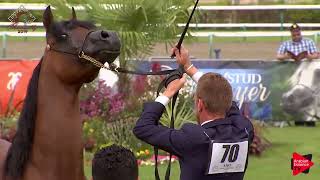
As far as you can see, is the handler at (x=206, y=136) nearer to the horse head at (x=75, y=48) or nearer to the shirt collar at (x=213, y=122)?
the shirt collar at (x=213, y=122)

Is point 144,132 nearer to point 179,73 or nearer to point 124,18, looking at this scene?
point 179,73

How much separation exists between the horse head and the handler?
1.79 ft

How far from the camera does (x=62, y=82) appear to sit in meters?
4.48

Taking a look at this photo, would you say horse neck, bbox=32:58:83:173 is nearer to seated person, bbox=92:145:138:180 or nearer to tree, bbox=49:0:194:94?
seated person, bbox=92:145:138:180

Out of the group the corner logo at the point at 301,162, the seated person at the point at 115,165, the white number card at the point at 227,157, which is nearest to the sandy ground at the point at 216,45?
the corner logo at the point at 301,162

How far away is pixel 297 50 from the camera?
14008mm

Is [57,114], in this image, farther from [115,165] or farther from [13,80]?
[13,80]

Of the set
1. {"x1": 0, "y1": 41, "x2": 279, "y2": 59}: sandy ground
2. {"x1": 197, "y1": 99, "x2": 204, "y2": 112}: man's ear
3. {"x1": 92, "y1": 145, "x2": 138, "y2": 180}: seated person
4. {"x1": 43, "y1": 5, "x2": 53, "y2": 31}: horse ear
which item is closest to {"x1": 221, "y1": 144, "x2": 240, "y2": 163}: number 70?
{"x1": 197, "y1": 99, "x2": 204, "y2": 112}: man's ear

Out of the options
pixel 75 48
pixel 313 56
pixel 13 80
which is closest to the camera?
pixel 75 48

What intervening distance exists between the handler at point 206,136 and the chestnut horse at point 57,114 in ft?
1.81

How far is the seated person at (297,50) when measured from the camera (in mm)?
13828

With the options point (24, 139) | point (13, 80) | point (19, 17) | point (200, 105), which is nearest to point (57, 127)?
point (24, 139)

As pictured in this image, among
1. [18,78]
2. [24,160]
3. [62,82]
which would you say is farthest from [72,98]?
[18,78]

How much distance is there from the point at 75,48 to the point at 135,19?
702cm
